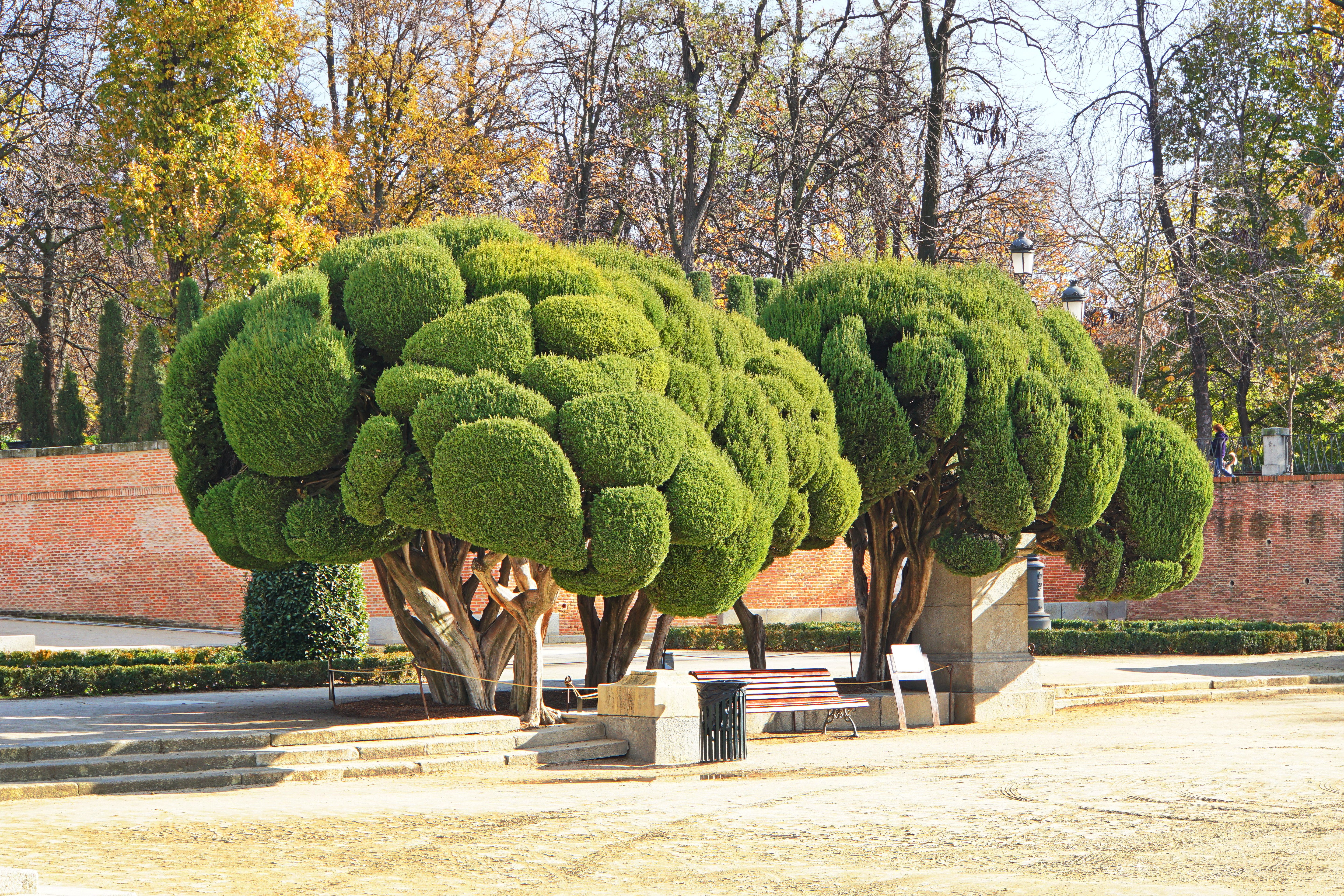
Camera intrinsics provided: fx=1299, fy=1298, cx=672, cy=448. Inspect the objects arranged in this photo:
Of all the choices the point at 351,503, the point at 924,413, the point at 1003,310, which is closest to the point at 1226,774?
the point at 924,413

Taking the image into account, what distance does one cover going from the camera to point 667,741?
1129 centimetres

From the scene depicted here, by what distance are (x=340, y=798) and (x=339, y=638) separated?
29.2ft

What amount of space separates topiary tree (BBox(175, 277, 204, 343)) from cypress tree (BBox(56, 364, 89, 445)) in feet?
18.9

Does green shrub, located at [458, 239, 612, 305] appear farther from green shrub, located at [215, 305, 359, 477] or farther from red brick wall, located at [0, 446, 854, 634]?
red brick wall, located at [0, 446, 854, 634]

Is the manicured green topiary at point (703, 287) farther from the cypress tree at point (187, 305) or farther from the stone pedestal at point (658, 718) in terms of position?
the cypress tree at point (187, 305)

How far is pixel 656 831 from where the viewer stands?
7.83 meters

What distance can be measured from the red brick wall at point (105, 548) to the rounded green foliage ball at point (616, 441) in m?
16.4

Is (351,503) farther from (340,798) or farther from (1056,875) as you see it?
(1056,875)

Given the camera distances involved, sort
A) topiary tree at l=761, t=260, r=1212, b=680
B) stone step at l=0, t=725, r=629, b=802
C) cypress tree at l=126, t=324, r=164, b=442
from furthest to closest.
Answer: cypress tree at l=126, t=324, r=164, b=442
topiary tree at l=761, t=260, r=1212, b=680
stone step at l=0, t=725, r=629, b=802

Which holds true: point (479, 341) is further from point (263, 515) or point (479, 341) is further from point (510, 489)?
point (263, 515)

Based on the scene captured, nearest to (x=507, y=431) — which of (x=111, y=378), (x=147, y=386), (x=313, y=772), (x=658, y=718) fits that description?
(x=658, y=718)

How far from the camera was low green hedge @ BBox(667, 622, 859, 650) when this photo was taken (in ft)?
80.8

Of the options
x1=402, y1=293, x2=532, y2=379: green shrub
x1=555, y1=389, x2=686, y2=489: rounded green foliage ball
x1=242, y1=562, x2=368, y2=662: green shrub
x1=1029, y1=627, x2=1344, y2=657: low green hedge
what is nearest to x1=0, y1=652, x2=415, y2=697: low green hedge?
x1=242, y1=562, x2=368, y2=662: green shrub

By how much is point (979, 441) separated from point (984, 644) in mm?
2847
